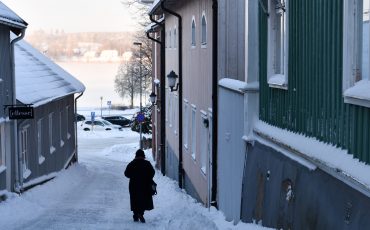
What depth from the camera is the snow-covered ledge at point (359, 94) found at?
204 inches

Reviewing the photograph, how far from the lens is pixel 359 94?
527 cm

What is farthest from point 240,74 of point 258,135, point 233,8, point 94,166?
point 94,166

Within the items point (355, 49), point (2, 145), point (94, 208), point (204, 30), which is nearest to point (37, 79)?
point (2, 145)

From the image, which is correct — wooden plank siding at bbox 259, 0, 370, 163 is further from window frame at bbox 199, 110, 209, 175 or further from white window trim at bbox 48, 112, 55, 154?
white window trim at bbox 48, 112, 55, 154

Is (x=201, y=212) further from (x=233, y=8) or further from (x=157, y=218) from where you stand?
(x=233, y=8)

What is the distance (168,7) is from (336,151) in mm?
16278

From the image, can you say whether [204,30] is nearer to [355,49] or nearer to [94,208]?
[94,208]

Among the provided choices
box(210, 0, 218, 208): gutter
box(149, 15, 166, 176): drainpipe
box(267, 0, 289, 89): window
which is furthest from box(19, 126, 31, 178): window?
box(267, 0, 289, 89): window

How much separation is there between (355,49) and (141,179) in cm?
813

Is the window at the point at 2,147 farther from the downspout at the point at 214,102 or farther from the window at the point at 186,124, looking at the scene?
the downspout at the point at 214,102

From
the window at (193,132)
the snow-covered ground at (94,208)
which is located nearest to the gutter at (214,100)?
the snow-covered ground at (94,208)

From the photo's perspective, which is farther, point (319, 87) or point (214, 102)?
point (214, 102)

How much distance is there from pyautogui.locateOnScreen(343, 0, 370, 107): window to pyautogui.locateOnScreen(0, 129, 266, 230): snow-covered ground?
118 inches

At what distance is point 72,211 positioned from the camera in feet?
46.7
